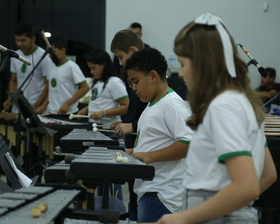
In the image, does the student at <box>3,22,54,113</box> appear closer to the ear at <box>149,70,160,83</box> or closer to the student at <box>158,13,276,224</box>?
the ear at <box>149,70,160,83</box>

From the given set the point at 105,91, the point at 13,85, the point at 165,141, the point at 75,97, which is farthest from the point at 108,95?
the point at 165,141

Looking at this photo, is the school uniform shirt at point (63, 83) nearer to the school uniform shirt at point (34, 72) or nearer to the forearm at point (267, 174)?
the school uniform shirt at point (34, 72)

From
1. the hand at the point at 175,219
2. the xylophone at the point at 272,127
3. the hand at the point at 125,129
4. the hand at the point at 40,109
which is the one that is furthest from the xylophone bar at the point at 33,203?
the hand at the point at 40,109

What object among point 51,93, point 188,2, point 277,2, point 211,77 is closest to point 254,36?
point 277,2

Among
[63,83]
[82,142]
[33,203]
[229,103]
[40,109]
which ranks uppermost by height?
[229,103]

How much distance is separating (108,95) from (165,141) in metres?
2.35

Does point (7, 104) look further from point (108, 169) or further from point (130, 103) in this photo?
point (108, 169)

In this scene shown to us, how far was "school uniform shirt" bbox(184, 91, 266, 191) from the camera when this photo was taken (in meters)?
1.37

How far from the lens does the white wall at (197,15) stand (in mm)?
7820

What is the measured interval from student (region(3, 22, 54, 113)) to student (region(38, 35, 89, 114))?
182 mm

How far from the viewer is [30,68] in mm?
5918

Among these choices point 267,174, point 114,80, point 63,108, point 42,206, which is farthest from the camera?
point 63,108

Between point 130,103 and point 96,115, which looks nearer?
point 130,103

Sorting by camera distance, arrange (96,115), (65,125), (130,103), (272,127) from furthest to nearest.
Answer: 1. (96,115)
2. (65,125)
3. (272,127)
4. (130,103)
